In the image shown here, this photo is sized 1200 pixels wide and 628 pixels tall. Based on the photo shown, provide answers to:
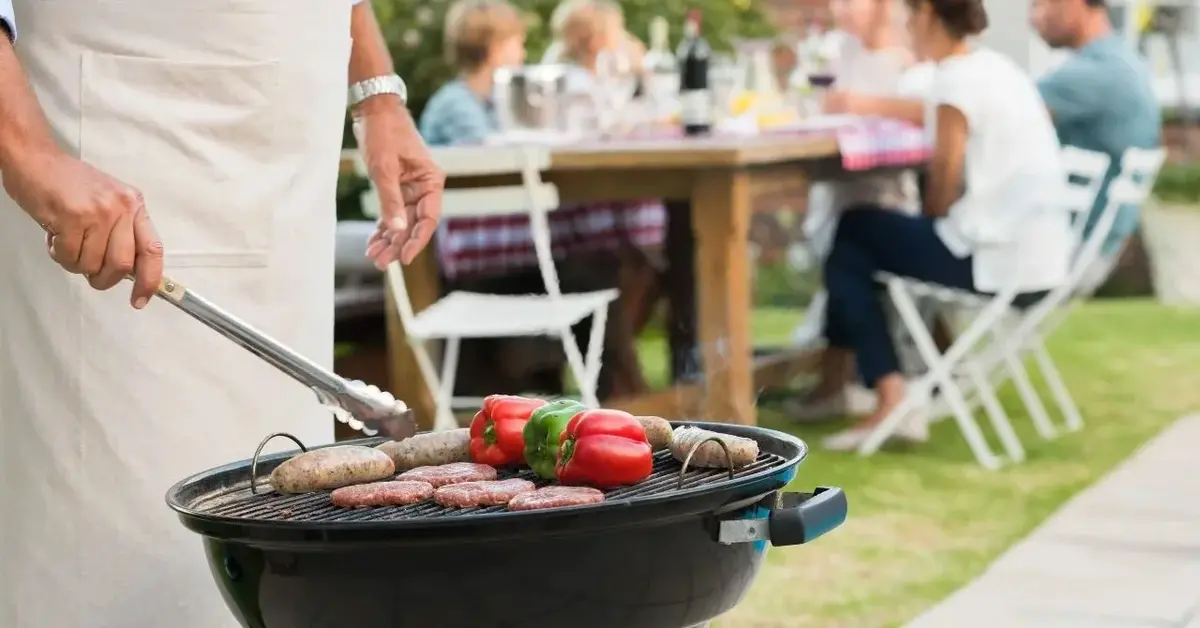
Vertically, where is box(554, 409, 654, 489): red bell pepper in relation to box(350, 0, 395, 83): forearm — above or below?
below

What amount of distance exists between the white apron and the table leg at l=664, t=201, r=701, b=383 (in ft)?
13.3

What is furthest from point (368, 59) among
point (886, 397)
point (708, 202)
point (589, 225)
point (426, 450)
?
point (589, 225)

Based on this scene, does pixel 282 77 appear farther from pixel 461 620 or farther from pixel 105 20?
pixel 461 620

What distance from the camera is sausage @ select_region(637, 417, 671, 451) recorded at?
178cm

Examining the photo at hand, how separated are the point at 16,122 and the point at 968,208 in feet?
12.4

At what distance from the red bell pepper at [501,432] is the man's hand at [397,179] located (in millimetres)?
390

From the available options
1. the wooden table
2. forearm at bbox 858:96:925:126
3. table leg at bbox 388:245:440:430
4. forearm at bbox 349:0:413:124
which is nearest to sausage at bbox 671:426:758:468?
forearm at bbox 349:0:413:124

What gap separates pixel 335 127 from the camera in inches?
75.7

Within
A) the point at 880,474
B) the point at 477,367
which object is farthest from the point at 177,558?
the point at 477,367

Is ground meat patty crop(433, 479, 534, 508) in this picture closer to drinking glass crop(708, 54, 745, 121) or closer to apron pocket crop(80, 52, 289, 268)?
apron pocket crop(80, 52, 289, 268)

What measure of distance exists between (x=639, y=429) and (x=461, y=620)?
0.98 ft

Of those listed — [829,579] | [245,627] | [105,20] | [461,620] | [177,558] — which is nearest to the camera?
[461,620]

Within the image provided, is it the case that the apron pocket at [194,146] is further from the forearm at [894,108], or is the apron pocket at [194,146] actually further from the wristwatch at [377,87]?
the forearm at [894,108]

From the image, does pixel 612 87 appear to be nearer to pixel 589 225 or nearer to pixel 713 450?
pixel 589 225
